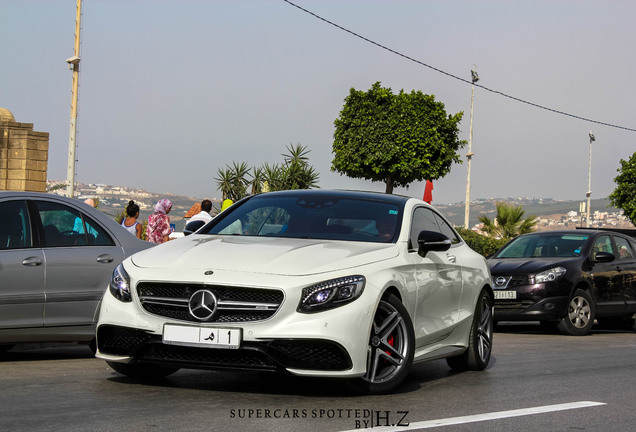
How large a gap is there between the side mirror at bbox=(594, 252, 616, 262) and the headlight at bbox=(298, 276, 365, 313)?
30.4 feet

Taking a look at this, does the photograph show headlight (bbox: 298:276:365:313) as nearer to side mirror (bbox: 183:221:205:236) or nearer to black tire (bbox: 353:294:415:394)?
black tire (bbox: 353:294:415:394)

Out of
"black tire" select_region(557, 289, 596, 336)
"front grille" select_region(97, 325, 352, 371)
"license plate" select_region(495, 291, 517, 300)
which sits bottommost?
"black tire" select_region(557, 289, 596, 336)

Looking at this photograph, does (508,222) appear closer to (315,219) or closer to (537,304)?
(537,304)

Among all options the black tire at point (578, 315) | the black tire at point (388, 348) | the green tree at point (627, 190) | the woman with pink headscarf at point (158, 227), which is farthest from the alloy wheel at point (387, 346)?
the green tree at point (627, 190)

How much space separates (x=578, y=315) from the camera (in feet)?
47.9

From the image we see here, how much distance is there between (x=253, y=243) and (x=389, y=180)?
154 ft

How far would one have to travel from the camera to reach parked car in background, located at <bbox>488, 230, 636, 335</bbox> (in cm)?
1423

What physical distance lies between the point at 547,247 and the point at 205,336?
10008 millimetres

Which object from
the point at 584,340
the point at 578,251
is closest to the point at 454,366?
the point at 584,340

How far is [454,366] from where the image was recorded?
29.6ft

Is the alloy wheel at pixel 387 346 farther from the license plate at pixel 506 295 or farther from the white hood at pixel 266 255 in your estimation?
the license plate at pixel 506 295

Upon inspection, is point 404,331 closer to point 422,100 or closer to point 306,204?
point 306,204

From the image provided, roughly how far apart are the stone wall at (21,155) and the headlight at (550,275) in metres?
16.3

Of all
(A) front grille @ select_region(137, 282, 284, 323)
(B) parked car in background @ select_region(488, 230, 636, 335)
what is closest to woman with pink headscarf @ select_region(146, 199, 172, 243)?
(B) parked car in background @ select_region(488, 230, 636, 335)
